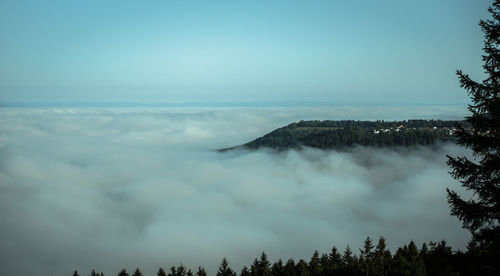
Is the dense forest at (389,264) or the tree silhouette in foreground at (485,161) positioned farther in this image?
the dense forest at (389,264)

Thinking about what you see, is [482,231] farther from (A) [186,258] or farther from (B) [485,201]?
(A) [186,258]

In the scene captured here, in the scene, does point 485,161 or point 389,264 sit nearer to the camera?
point 485,161

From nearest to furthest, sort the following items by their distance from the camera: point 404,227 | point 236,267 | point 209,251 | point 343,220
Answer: point 236,267
point 209,251
point 404,227
point 343,220

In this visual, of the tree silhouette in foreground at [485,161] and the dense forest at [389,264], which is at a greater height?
the tree silhouette in foreground at [485,161]

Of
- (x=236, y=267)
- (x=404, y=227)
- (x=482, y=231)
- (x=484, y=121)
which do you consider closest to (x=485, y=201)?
(x=482, y=231)

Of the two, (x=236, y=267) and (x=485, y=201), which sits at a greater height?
(x=485, y=201)

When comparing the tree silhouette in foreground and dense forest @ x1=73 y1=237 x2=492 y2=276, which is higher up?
the tree silhouette in foreground

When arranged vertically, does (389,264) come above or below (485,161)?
below

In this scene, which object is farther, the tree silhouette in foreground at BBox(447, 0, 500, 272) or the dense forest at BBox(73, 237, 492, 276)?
the dense forest at BBox(73, 237, 492, 276)
